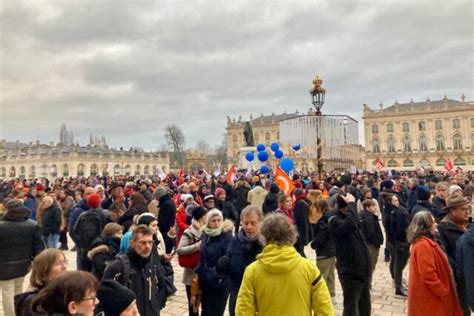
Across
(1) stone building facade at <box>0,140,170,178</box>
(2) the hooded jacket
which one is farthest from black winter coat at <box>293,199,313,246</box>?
(1) stone building facade at <box>0,140,170,178</box>

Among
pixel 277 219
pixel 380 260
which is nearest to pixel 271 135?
pixel 380 260

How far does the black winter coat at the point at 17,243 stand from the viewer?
14.4 feet

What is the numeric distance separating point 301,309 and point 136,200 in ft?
13.9

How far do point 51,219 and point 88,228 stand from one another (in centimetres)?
312

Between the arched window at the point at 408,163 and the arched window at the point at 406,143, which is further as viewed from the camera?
the arched window at the point at 406,143

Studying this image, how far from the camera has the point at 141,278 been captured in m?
3.11

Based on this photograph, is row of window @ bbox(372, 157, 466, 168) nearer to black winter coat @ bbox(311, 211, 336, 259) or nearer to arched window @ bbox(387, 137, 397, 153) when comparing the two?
arched window @ bbox(387, 137, 397, 153)

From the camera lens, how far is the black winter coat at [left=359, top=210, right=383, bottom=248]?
5.55m

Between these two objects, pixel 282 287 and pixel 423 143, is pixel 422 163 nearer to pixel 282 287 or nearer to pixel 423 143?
pixel 423 143

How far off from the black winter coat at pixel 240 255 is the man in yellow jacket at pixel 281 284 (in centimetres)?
101

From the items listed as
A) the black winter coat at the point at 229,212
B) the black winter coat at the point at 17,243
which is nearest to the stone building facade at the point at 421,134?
the black winter coat at the point at 229,212

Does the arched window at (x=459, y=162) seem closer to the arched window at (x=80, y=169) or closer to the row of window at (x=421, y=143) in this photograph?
the row of window at (x=421, y=143)

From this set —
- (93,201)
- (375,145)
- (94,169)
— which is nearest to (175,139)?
(94,169)

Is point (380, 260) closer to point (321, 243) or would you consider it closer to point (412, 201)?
point (412, 201)
